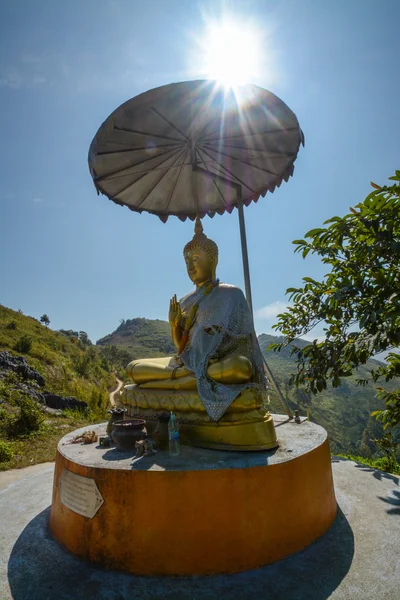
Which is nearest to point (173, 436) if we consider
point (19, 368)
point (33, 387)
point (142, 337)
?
point (33, 387)

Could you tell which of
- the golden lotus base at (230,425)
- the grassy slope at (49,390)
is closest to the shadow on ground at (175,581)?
the golden lotus base at (230,425)

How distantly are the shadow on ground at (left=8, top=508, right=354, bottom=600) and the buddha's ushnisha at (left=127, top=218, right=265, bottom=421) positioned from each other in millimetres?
1273

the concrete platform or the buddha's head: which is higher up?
the buddha's head

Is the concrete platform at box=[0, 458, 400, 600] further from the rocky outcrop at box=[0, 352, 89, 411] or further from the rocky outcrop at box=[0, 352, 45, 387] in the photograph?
the rocky outcrop at box=[0, 352, 45, 387]

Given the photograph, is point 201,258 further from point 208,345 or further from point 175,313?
point 208,345

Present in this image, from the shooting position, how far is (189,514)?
2.77 meters

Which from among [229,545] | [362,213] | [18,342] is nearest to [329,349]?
[362,213]

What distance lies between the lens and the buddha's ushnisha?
370cm

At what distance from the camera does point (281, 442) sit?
3.80 m

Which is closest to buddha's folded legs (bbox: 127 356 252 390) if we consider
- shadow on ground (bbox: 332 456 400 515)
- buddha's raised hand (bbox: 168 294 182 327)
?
buddha's raised hand (bbox: 168 294 182 327)

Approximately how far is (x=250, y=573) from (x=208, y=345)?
7.13ft

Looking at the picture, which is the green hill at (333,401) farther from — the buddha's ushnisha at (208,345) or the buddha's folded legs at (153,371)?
the buddha's folded legs at (153,371)

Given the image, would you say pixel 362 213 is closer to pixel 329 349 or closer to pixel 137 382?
pixel 329 349

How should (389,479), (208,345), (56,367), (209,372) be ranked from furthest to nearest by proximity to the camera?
(56,367) → (389,479) → (208,345) → (209,372)
